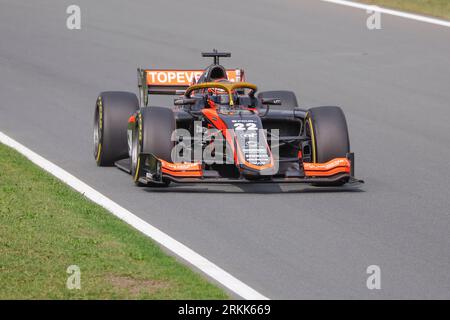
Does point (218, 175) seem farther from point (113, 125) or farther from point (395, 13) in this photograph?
point (395, 13)

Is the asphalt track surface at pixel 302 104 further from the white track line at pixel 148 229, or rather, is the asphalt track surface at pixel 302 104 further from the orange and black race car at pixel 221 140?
the orange and black race car at pixel 221 140

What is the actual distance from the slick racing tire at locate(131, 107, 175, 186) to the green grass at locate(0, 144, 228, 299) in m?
0.95

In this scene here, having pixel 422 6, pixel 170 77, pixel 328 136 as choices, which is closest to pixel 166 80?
pixel 170 77

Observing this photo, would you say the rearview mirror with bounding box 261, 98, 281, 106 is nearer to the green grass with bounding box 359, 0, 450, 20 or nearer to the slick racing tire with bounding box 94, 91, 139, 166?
the slick racing tire with bounding box 94, 91, 139, 166

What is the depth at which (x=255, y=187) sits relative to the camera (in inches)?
543

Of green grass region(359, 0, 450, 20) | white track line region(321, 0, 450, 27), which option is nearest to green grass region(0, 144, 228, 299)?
white track line region(321, 0, 450, 27)

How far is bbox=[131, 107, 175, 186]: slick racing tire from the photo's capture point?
43.9ft

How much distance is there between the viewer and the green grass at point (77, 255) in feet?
30.0

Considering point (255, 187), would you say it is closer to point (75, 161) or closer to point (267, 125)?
point (267, 125)

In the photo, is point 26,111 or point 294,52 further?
point 294,52

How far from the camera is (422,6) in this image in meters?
27.8

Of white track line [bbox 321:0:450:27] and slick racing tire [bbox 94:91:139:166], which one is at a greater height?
white track line [bbox 321:0:450:27]
